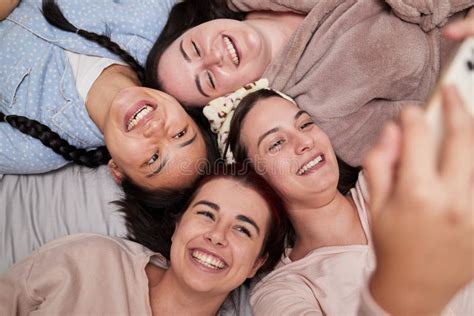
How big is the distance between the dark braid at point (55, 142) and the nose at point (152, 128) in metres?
0.35

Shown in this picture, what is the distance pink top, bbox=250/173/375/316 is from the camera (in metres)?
1.44

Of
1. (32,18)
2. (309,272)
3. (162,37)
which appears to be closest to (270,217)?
(309,272)

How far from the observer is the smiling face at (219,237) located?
A: 4.53ft

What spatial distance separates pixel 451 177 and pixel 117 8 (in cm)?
158

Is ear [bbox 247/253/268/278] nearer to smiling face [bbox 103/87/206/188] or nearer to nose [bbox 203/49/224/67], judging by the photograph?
smiling face [bbox 103/87/206/188]

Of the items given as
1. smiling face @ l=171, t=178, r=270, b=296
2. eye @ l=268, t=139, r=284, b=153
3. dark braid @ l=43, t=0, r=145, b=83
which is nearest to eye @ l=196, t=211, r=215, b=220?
smiling face @ l=171, t=178, r=270, b=296

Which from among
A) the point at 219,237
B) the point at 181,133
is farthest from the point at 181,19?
the point at 219,237

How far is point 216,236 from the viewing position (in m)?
1.38

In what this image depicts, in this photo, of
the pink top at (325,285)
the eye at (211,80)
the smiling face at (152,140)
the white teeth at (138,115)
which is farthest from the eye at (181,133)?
the pink top at (325,285)

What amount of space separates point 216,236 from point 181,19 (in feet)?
2.72

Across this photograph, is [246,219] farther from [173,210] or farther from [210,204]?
[173,210]

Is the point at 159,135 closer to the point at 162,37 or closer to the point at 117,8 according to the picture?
the point at 162,37

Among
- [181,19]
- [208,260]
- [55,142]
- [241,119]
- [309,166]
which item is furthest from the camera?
[181,19]

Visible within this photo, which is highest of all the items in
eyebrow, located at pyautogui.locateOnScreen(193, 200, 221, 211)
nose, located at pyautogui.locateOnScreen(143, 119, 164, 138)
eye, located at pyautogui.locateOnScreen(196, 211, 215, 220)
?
nose, located at pyautogui.locateOnScreen(143, 119, 164, 138)
